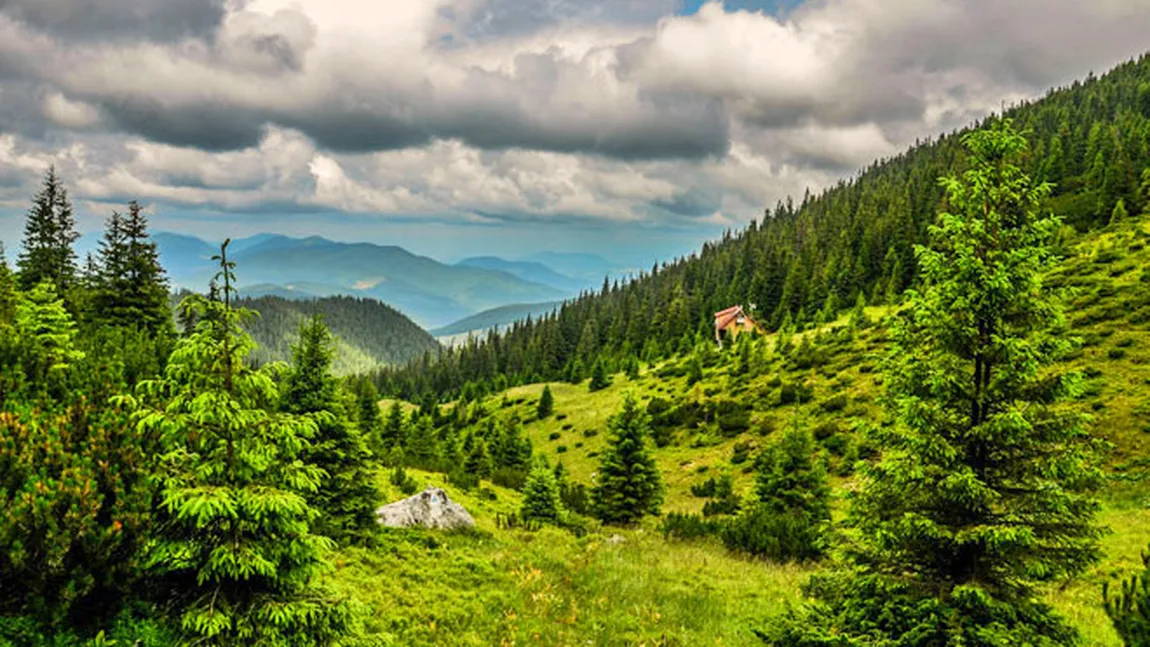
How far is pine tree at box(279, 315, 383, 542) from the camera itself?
49.7 feet

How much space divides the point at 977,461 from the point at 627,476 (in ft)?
66.5

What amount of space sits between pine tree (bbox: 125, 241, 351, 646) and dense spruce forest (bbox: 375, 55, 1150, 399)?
65147 mm

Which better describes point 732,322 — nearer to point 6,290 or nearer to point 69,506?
point 6,290

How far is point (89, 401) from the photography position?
18.2 ft

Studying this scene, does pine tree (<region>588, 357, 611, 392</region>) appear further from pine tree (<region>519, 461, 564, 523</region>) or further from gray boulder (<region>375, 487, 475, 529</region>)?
gray boulder (<region>375, 487, 475, 529</region>)

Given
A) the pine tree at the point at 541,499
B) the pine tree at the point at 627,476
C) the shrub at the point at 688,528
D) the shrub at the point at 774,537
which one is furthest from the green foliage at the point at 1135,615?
the pine tree at the point at 627,476

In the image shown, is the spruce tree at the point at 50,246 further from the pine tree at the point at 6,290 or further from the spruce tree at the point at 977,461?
the spruce tree at the point at 977,461

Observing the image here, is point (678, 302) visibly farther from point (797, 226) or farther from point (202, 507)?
point (202, 507)

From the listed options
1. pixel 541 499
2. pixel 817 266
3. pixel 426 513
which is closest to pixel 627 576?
pixel 426 513

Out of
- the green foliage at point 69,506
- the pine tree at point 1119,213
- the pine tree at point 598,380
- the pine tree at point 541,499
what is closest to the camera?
the green foliage at point 69,506

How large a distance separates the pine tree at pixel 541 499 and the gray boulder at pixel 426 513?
4.52m

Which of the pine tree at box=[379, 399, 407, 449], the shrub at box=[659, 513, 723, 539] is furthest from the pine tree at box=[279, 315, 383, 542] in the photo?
the pine tree at box=[379, 399, 407, 449]

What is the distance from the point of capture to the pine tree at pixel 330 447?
1515 cm

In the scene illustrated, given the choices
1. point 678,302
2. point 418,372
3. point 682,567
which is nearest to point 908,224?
point 678,302
